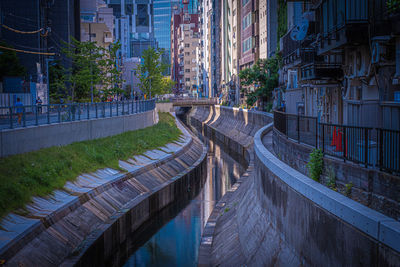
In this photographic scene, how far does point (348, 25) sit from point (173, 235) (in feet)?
38.1

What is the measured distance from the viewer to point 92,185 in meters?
→ 19.7

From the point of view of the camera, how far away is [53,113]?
74.9ft

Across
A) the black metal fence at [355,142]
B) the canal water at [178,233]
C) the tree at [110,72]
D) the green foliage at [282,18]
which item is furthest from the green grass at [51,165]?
the green foliage at [282,18]

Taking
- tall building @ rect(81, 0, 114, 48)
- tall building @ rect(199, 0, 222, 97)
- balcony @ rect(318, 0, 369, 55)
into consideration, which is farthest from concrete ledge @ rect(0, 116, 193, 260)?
tall building @ rect(199, 0, 222, 97)

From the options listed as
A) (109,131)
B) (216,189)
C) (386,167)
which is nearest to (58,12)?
(109,131)

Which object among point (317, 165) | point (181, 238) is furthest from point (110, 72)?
point (317, 165)

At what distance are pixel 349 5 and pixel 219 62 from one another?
4027 inches

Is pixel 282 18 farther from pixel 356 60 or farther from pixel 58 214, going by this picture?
pixel 58 214

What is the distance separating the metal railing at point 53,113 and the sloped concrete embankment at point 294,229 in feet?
28.9

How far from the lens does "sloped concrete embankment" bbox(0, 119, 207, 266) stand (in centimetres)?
1293

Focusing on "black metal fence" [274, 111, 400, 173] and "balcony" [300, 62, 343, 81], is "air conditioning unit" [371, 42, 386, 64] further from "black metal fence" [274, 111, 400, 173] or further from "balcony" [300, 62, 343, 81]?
"balcony" [300, 62, 343, 81]

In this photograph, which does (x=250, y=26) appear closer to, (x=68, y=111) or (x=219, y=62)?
(x=219, y=62)

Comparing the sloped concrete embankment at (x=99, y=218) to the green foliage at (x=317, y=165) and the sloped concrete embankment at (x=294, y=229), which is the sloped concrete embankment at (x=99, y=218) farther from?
the green foliage at (x=317, y=165)

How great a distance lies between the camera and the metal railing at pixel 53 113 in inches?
741
